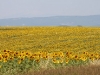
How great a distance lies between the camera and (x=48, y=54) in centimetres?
1382

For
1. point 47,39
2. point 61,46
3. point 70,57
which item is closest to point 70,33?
point 47,39

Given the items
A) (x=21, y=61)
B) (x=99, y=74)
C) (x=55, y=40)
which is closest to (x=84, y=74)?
(x=99, y=74)

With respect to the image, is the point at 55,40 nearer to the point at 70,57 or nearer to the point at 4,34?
the point at 4,34

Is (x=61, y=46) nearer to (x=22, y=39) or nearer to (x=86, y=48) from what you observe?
(x=86, y=48)

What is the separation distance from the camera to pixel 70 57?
13.5 meters

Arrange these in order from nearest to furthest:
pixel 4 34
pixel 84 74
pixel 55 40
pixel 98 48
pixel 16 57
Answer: pixel 84 74 < pixel 16 57 < pixel 98 48 < pixel 55 40 < pixel 4 34

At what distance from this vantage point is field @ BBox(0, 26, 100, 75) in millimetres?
10633

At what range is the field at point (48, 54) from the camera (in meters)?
10.6

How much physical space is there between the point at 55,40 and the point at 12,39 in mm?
3346

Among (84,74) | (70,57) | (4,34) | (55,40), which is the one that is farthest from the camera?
(4,34)

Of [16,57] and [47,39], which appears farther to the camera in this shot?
[47,39]

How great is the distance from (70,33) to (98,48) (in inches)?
329

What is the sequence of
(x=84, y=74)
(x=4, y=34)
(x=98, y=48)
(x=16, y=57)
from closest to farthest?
(x=84, y=74) < (x=16, y=57) < (x=98, y=48) < (x=4, y=34)

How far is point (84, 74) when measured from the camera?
29.0ft
